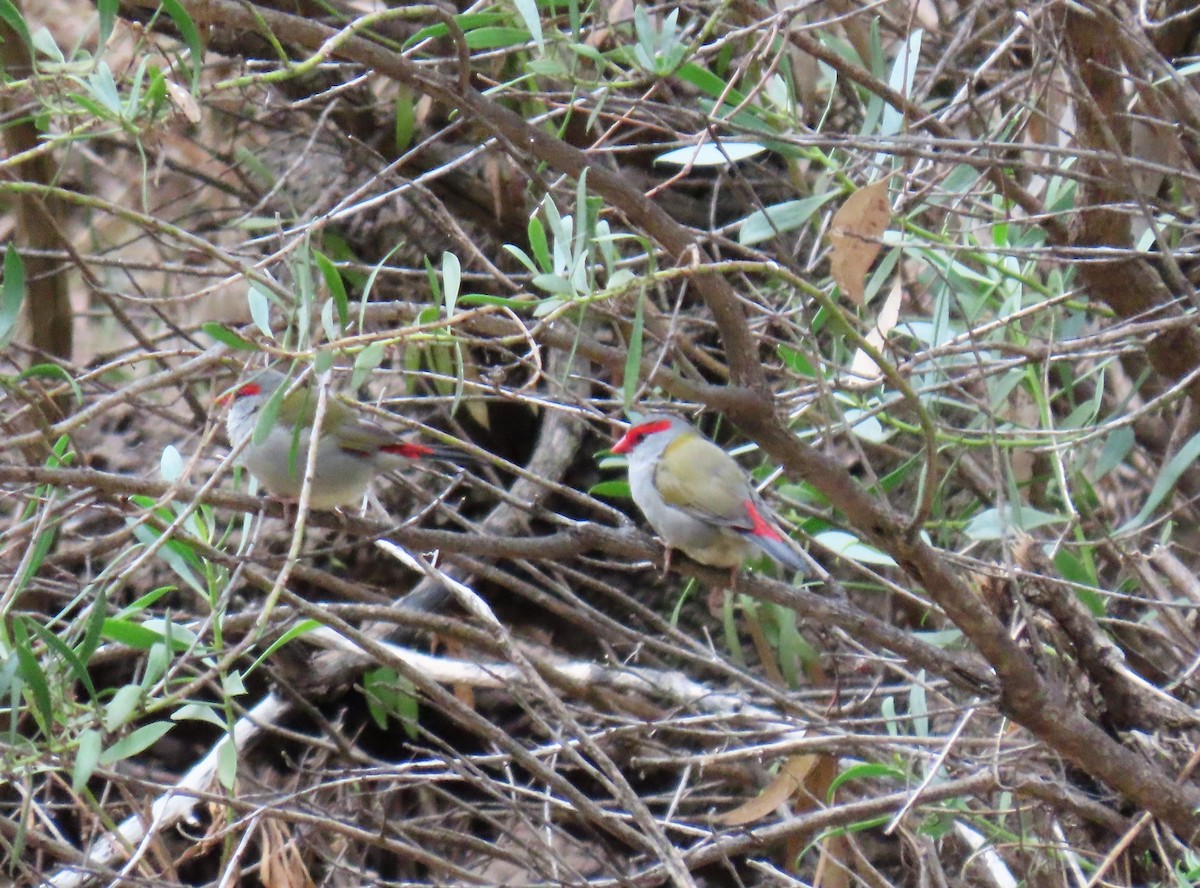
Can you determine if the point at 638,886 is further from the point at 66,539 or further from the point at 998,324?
the point at 66,539

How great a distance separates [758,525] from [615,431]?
1.39 meters

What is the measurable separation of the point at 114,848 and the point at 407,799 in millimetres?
1544

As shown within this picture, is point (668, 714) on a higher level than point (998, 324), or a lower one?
lower

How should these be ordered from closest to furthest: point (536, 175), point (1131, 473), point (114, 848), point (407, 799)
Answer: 1. point (536, 175)
2. point (114, 848)
3. point (1131, 473)
4. point (407, 799)

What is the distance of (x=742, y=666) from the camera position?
4.74 meters

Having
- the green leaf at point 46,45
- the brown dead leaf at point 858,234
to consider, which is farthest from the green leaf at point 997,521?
the green leaf at point 46,45

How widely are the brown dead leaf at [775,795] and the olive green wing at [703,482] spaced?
883 millimetres

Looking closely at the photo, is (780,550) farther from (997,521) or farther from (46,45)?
(46,45)

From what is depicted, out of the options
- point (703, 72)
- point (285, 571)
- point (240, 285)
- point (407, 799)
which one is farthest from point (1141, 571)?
point (240, 285)

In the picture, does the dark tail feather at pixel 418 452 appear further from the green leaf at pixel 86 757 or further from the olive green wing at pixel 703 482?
the green leaf at pixel 86 757

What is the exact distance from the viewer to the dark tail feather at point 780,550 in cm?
389

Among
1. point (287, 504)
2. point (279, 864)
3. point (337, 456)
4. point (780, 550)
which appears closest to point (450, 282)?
point (287, 504)

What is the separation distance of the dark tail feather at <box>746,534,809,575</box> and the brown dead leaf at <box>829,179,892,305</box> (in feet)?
4.06

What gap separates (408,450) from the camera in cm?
404
